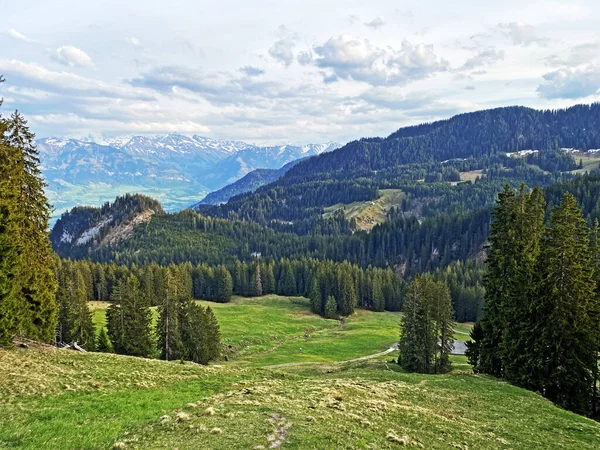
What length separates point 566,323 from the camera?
4003cm

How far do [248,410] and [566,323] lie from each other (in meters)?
32.5

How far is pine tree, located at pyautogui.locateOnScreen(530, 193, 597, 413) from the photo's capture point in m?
40.2

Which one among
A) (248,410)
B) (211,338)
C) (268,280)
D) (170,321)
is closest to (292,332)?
(211,338)

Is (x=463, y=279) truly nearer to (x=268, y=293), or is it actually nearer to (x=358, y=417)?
(x=268, y=293)

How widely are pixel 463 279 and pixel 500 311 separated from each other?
12269 centimetres

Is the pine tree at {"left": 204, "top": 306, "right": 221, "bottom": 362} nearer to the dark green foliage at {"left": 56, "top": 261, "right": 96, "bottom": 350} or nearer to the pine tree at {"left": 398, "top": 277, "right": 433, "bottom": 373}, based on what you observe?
the dark green foliage at {"left": 56, "top": 261, "right": 96, "bottom": 350}

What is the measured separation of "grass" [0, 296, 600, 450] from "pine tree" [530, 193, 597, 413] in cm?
497

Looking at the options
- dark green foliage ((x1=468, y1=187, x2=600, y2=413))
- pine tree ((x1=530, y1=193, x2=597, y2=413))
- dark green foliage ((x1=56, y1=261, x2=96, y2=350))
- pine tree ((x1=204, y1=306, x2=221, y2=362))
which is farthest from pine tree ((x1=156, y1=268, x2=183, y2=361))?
pine tree ((x1=530, y1=193, x2=597, y2=413))

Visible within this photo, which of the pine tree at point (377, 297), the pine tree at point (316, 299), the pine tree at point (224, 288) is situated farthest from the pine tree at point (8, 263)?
the pine tree at point (377, 297)

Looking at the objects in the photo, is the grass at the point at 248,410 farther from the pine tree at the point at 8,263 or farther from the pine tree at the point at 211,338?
the pine tree at the point at 211,338

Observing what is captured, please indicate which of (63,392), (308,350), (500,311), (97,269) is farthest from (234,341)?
(97,269)

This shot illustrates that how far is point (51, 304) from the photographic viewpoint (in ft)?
142

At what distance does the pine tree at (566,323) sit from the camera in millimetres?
40219

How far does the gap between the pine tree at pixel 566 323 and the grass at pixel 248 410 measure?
4.97 meters
